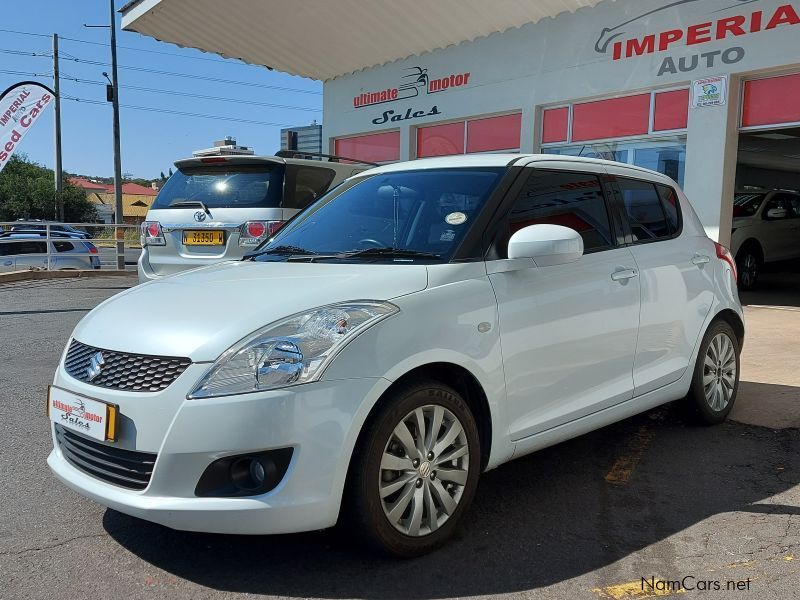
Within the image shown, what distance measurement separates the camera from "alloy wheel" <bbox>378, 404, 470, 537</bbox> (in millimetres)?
2773

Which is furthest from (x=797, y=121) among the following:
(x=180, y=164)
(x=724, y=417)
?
(x=180, y=164)

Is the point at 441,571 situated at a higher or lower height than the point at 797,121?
lower

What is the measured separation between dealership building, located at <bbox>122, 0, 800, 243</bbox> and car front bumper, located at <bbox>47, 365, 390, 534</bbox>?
29.1 ft

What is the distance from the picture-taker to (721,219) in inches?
394

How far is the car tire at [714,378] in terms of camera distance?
4.52 meters

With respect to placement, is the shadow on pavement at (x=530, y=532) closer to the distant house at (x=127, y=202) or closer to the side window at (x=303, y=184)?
the side window at (x=303, y=184)

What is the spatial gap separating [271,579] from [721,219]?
357 inches

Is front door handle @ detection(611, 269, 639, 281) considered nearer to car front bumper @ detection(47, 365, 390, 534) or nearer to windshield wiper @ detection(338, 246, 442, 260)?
windshield wiper @ detection(338, 246, 442, 260)

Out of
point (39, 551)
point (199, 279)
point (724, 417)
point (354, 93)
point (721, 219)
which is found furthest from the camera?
point (354, 93)

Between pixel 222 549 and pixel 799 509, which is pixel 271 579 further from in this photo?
pixel 799 509

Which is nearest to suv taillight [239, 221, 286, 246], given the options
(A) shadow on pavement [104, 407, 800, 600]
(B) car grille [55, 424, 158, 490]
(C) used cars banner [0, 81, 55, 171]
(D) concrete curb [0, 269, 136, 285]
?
(A) shadow on pavement [104, 407, 800, 600]

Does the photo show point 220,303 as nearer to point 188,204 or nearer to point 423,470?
point 423,470

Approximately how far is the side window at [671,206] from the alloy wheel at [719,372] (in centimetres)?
Result: 77

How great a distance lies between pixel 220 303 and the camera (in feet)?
9.46
